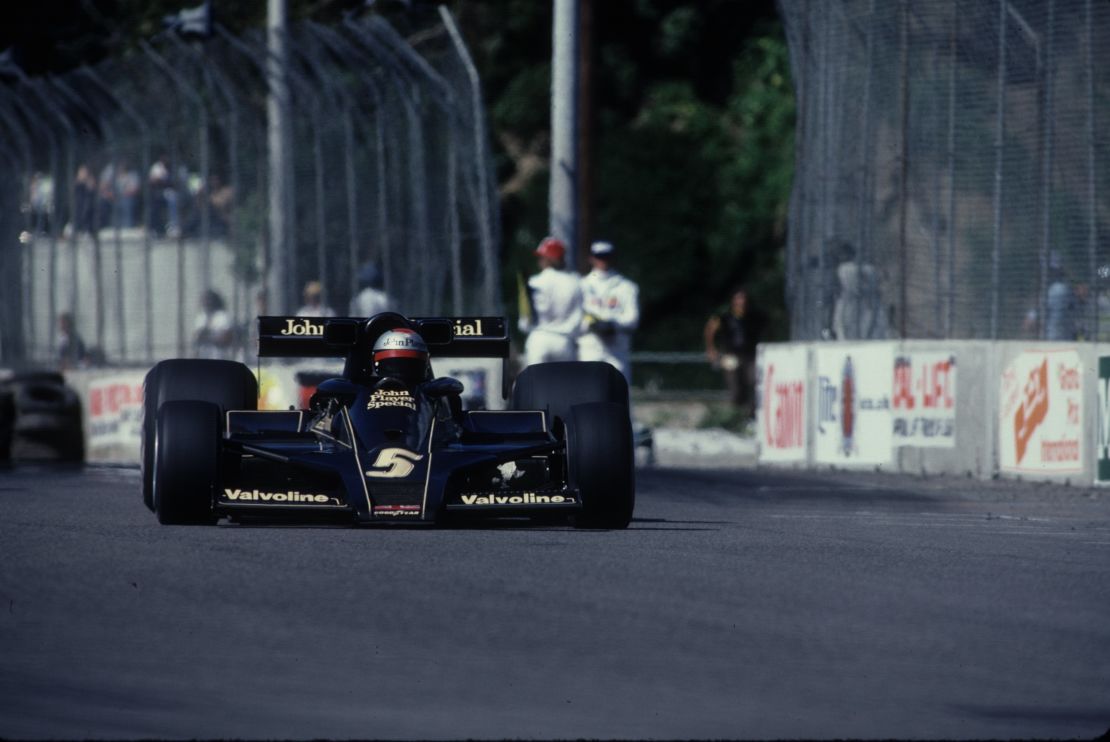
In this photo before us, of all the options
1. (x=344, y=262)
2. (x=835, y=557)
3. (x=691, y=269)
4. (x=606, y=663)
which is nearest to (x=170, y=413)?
(x=835, y=557)

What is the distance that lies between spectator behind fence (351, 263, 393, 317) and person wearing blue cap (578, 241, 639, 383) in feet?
6.98

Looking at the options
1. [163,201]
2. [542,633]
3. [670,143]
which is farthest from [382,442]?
[670,143]

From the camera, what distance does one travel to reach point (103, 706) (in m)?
5.94

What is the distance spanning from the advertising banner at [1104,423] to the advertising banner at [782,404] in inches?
142

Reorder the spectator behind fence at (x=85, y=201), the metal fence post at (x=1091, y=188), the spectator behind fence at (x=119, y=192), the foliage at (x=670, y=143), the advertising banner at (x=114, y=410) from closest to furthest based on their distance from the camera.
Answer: the metal fence post at (x=1091, y=188) → the advertising banner at (x=114, y=410) → the spectator behind fence at (x=119, y=192) → the spectator behind fence at (x=85, y=201) → the foliage at (x=670, y=143)

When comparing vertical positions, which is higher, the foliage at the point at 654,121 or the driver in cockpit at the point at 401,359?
Answer: the foliage at the point at 654,121

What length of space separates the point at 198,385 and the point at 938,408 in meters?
7.63

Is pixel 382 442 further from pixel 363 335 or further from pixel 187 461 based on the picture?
pixel 363 335

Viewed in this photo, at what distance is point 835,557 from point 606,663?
9.95 ft

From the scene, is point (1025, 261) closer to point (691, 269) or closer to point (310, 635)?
point (310, 635)

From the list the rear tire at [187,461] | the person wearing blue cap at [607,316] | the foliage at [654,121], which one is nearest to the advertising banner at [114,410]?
the person wearing blue cap at [607,316]

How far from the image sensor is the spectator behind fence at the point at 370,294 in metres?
20.0

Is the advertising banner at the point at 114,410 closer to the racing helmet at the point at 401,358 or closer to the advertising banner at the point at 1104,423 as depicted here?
the advertising banner at the point at 1104,423

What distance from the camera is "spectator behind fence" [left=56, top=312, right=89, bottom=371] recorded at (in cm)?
2278
